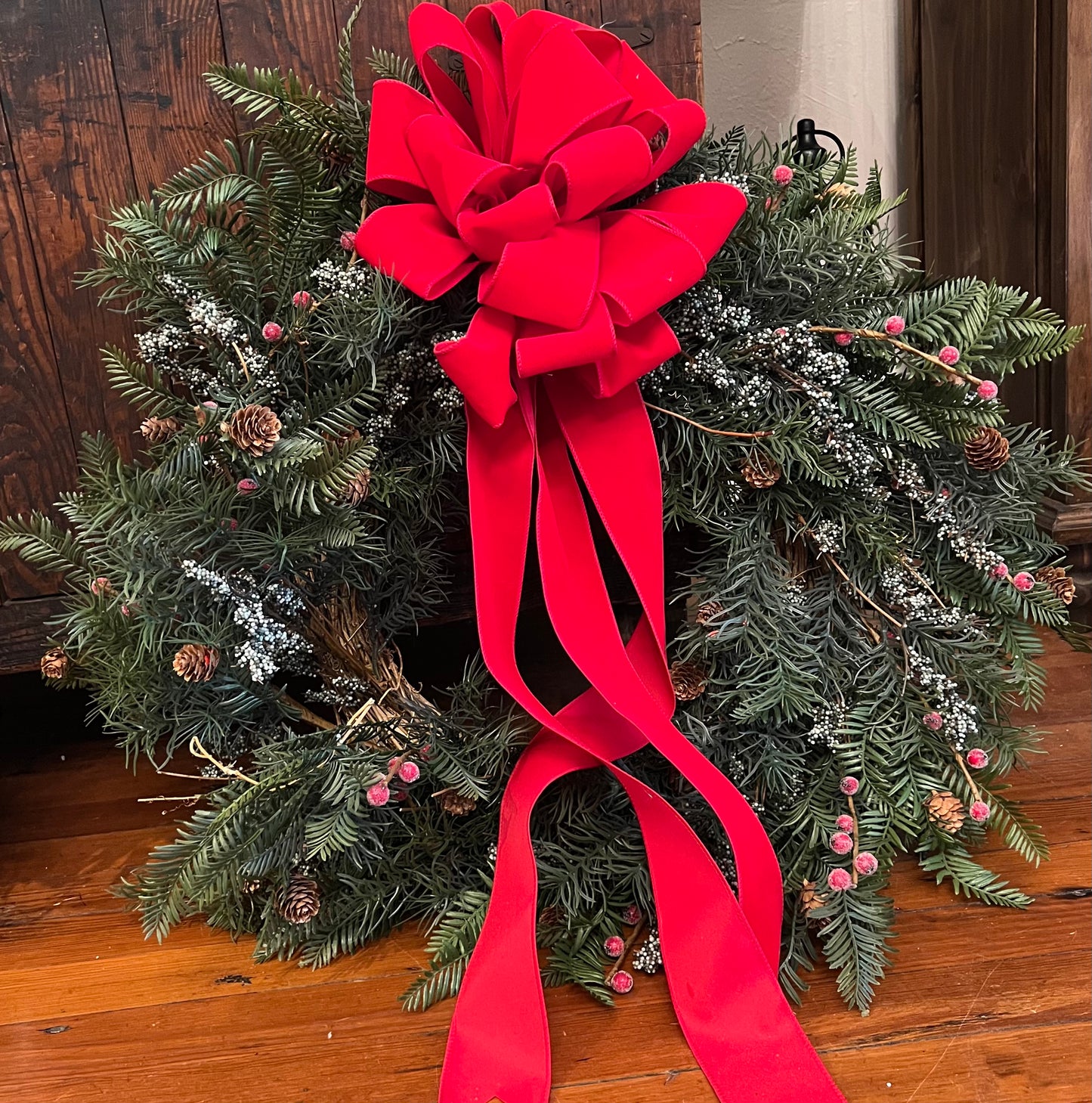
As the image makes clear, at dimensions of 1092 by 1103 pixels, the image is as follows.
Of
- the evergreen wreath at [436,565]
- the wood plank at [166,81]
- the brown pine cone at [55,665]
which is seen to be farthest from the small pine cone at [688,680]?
the wood plank at [166,81]

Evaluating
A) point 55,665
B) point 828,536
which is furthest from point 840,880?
point 55,665

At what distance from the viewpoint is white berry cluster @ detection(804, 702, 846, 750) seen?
0.70 metres

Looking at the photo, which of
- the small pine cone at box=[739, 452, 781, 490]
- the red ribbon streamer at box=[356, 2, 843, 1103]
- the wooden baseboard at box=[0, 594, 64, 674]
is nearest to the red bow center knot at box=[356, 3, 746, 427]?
the red ribbon streamer at box=[356, 2, 843, 1103]

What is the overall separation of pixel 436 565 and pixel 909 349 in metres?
0.39

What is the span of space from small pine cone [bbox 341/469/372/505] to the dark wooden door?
0.36 metres

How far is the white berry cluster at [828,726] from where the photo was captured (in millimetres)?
704

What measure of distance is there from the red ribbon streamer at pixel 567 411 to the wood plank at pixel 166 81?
22cm

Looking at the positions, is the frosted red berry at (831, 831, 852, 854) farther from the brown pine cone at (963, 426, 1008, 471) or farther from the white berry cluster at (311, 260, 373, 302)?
the white berry cluster at (311, 260, 373, 302)

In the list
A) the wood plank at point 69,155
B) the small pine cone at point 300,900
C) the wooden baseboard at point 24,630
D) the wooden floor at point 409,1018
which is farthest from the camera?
the wooden baseboard at point 24,630

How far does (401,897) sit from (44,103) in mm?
703

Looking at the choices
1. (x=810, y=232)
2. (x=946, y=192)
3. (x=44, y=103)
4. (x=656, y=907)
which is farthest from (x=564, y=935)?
(x=946, y=192)

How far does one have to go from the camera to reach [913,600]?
729 mm

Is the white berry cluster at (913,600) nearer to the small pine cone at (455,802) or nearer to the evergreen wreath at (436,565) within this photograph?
the evergreen wreath at (436,565)

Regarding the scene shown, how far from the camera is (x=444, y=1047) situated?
2.06 feet
